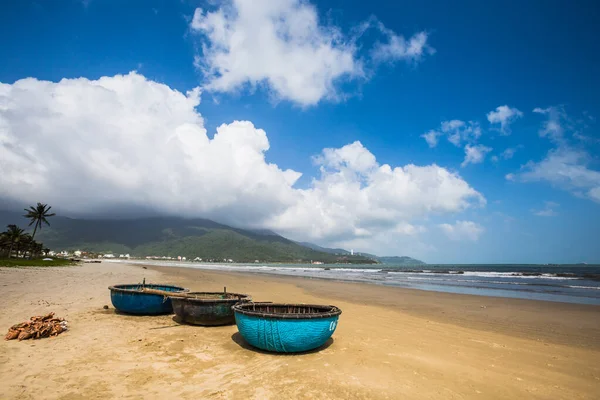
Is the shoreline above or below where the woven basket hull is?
below

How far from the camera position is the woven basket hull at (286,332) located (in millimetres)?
7379

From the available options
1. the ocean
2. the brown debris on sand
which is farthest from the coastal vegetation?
the brown debris on sand

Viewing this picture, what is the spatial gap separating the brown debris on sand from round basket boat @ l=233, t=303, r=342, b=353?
18.2 feet

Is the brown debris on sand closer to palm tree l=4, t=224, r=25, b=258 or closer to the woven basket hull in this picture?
the woven basket hull

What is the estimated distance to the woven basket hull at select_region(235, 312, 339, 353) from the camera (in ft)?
24.2

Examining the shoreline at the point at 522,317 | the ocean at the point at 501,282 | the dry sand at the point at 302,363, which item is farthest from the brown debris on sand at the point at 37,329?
the ocean at the point at 501,282

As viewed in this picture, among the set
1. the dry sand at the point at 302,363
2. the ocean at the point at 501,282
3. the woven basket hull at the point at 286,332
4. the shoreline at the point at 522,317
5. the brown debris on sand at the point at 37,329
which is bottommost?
the ocean at the point at 501,282

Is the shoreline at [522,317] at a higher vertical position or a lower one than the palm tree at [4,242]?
lower

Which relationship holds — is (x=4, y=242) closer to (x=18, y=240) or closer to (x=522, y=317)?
(x=18, y=240)

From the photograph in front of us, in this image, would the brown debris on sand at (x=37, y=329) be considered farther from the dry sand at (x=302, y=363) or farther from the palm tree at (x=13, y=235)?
the palm tree at (x=13, y=235)

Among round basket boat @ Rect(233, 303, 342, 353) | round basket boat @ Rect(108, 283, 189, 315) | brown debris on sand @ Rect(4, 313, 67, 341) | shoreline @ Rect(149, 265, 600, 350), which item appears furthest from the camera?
round basket boat @ Rect(108, 283, 189, 315)

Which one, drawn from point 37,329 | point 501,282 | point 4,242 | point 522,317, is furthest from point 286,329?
point 4,242

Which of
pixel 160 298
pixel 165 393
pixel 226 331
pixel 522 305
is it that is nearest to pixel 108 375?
pixel 165 393

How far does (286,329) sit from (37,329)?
6.95 m
